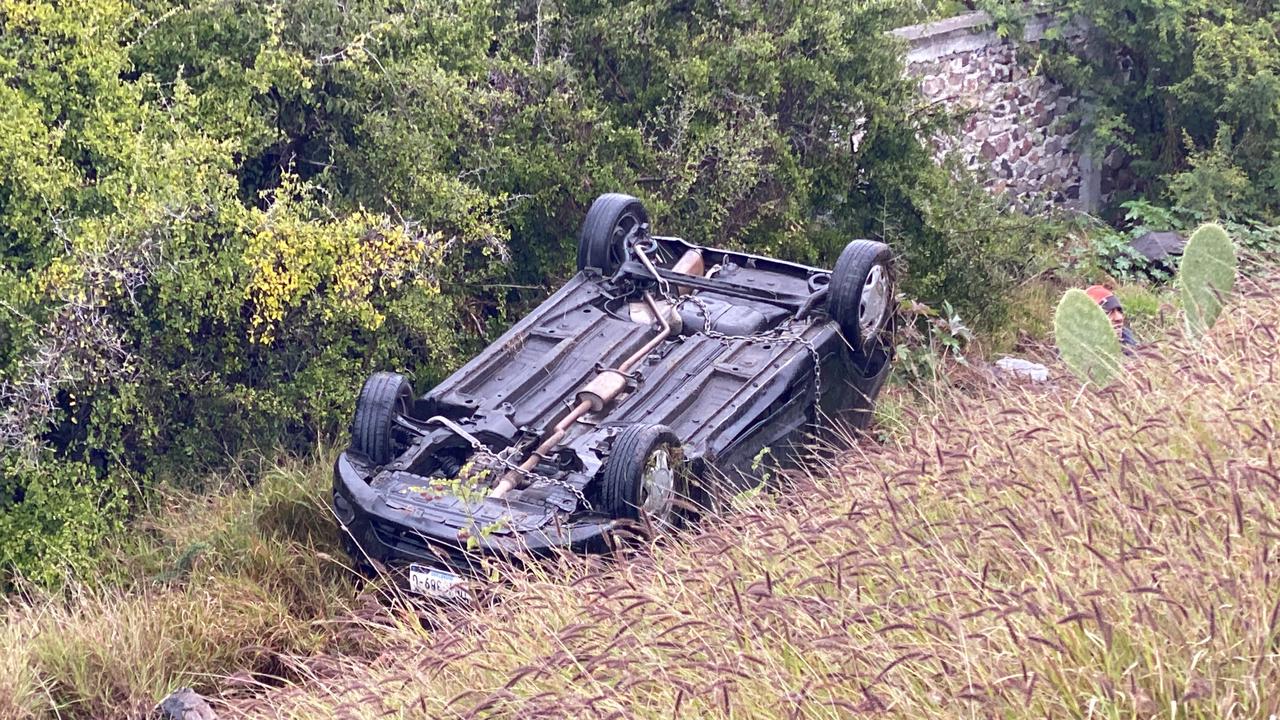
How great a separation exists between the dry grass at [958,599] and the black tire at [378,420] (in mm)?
1712

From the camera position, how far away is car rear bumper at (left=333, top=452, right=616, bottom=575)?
18.4ft

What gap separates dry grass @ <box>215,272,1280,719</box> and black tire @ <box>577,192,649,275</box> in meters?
3.26

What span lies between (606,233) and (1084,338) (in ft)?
10.1

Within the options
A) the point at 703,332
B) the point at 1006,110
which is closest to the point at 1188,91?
the point at 1006,110

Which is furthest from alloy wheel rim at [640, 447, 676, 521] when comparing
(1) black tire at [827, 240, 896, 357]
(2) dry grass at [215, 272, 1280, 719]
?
(1) black tire at [827, 240, 896, 357]

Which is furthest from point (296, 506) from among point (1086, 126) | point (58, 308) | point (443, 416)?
point (1086, 126)

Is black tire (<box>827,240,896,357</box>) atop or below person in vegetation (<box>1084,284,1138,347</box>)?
atop

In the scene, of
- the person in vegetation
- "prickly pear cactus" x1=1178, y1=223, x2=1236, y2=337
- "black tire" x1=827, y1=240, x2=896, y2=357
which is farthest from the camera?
the person in vegetation

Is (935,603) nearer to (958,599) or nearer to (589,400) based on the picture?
(958,599)

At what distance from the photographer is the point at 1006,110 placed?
1548 centimetres

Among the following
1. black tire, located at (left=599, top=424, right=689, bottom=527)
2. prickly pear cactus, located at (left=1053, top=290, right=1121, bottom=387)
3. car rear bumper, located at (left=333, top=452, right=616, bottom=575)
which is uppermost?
prickly pear cactus, located at (left=1053, top=290, right=1121, bottom=387)

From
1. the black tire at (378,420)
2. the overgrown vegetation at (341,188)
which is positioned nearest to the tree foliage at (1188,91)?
the overgrown vegetation at (341,188)

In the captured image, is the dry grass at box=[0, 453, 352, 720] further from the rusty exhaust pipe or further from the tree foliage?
the tree foliage

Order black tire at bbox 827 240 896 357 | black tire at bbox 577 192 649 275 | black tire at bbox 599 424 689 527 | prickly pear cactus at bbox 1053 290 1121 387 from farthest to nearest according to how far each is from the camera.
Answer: black tire at bbox 577 192 649 275 → black tire at bbox 827 240 896 357 → prickly pear cactus at bbox 1053 290 1121 387 → black tire at bbox 599 424 689 527
